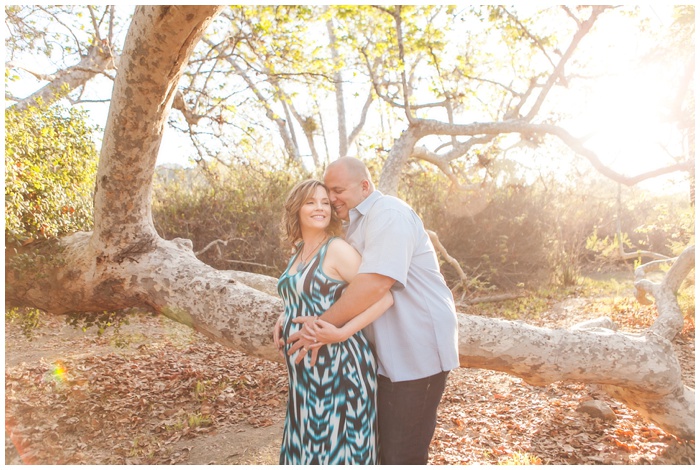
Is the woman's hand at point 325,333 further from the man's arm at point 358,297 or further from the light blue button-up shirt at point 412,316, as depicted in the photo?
the light blue button-up shirt at point 412,316

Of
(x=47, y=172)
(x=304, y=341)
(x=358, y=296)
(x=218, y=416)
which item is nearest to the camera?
(x=358, y=296)

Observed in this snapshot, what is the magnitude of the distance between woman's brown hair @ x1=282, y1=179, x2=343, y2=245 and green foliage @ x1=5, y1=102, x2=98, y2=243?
290cm

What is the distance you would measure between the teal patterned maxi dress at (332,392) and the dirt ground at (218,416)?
75.1 inches

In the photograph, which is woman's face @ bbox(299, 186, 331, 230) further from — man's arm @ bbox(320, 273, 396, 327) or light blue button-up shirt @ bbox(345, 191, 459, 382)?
man's arm @ bbox(320, 273, 396, 327)

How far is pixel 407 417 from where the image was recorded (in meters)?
2.37

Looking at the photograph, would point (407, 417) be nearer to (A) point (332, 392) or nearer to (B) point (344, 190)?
(A) point (332, 392)

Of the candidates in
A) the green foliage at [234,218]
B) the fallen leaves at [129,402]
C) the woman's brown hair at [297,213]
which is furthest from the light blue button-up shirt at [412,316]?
the green foliage at [234,218]

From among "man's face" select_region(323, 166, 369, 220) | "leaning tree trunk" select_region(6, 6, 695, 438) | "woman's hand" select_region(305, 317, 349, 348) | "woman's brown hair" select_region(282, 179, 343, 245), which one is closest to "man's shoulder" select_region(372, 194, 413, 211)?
"man's face" select_region(323, 166, 369, 220)

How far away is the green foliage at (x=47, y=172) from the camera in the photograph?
4.15 metres

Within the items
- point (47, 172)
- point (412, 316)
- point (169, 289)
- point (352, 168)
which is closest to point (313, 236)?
point (352, 168)

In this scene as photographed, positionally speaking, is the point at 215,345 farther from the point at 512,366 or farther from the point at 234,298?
the point at 512,366

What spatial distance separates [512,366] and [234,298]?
2.19 metres

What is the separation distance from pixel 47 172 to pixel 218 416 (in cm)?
307

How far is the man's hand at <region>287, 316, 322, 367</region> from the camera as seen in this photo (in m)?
2.26
